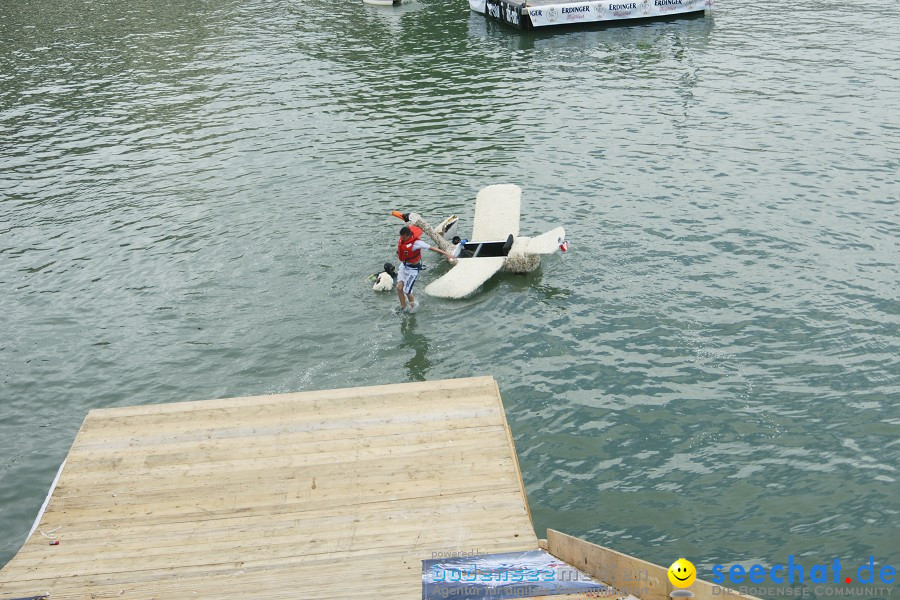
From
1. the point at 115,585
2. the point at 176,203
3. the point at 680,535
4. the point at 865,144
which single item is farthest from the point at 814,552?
the point at 176,203

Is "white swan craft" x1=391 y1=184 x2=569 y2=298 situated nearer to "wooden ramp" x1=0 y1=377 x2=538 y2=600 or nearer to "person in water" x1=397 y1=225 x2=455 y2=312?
"person in water" x1=397 y1=225 x2=455 y2=312

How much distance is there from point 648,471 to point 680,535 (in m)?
1.64

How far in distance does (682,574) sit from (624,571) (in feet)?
2.96

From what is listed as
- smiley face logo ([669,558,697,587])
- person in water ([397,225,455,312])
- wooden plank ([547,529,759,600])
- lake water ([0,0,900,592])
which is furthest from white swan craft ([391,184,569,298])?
smiley face logo ([669,558,697,587])

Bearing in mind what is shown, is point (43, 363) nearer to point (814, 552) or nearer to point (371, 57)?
point (814, 552)

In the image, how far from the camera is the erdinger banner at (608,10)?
148ft

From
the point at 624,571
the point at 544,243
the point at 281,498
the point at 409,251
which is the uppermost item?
the point at 409,251

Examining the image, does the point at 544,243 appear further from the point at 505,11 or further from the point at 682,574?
the point at 505,11

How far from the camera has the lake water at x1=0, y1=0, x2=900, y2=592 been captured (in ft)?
50.3

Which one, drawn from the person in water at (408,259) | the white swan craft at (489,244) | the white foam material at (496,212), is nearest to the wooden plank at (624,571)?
the person in water at (408,259)

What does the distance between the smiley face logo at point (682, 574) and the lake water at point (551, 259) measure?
14.1ft

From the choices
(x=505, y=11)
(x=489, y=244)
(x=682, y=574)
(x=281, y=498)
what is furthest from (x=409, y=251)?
(x=505, y=11)

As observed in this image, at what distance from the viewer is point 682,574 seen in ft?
30.1

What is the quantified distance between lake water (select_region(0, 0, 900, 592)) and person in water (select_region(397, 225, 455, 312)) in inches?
30.8
